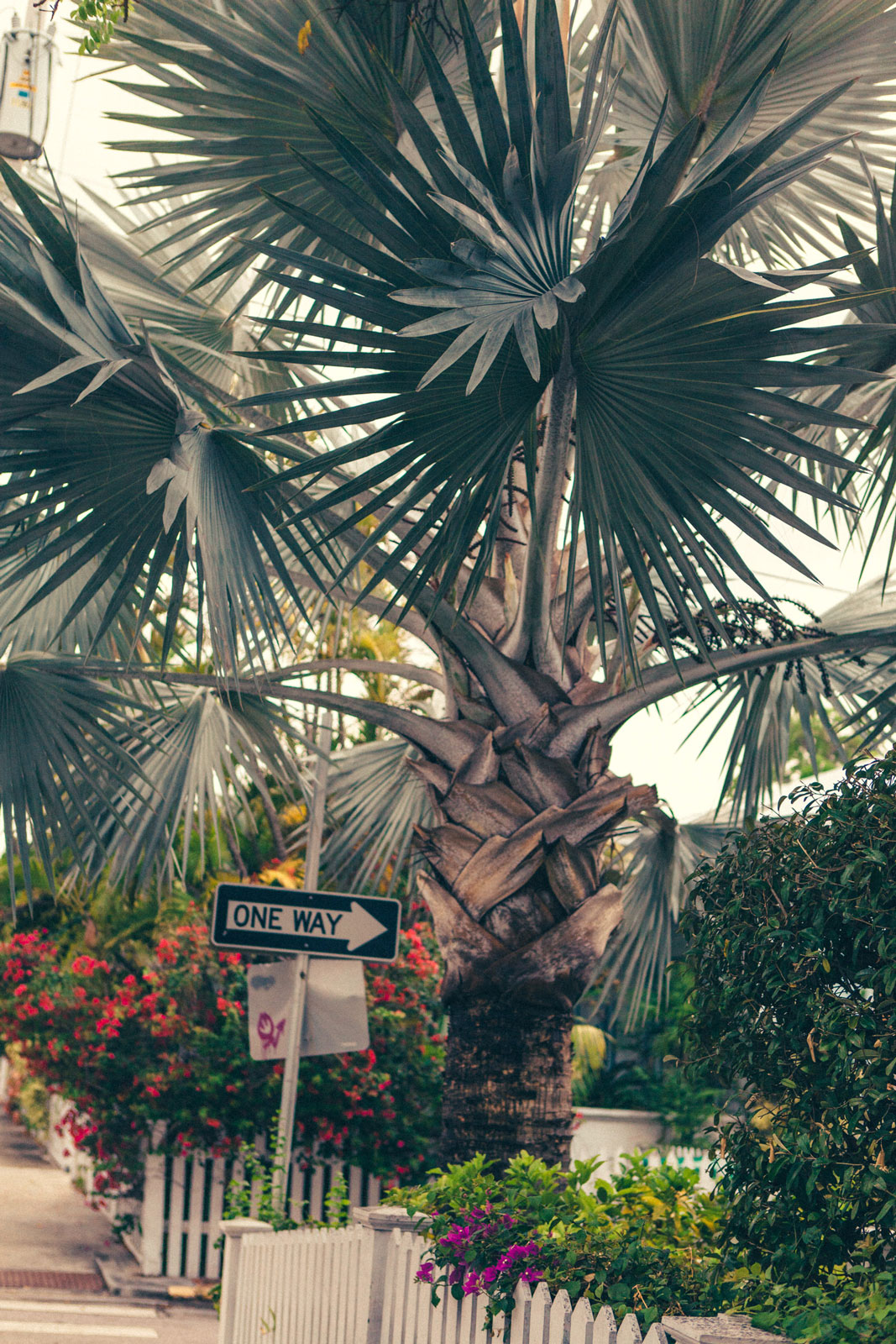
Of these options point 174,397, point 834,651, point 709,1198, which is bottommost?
point 709,1198

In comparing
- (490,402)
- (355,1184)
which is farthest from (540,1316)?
(355,1184)

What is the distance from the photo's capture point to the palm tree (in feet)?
12.4

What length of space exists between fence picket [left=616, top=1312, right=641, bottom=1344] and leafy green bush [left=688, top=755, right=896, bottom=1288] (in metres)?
0.40

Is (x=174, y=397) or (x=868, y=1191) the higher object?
(x=174, y=397)

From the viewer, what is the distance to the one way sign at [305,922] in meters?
6.50

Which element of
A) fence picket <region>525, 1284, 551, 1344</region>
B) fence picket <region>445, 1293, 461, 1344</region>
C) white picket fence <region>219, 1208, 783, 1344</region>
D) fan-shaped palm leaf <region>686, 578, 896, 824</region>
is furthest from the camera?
fan-shaped palm leaf <region>686, 578, 896, 824</region>

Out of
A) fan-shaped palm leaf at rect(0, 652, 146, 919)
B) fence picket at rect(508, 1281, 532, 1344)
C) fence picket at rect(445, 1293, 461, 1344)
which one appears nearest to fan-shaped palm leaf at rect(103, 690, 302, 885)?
fan-shaped palm leaf at rect(0, 652, 146, 919)

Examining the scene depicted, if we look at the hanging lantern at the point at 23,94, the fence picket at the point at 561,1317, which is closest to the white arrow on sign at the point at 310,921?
the fence picket at the point at 561,1317

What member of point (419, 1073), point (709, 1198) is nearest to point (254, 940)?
point (709, 1198)

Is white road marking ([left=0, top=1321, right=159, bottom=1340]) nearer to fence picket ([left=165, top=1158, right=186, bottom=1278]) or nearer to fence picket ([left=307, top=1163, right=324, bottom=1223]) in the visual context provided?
fence picket ([left=165, top=1158, right=186, bottom=1278])

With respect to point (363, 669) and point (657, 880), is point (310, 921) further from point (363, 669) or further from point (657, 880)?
point (657, 880)

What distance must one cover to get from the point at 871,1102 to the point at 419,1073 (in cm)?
843

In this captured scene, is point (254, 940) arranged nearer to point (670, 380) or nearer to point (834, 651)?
point (834, 651)

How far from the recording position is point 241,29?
16.5 feet
